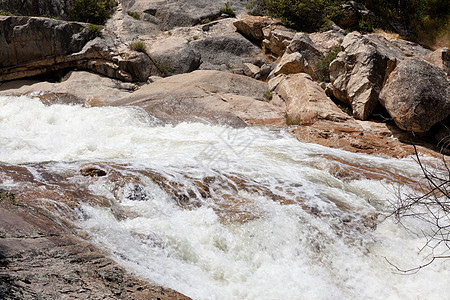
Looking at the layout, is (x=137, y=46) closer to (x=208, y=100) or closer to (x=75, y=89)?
(x=75, y=89)

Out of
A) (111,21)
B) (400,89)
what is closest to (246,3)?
(111,21)

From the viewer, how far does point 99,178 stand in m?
4.49

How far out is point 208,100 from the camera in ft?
32.5

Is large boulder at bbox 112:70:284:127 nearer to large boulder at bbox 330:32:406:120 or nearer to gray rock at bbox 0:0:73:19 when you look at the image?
large boulder at bbox 330:32:406:120

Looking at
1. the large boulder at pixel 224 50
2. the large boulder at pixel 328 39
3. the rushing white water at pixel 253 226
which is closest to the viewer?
the rushing white water at pixel 253 226

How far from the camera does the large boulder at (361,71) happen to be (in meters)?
9.15

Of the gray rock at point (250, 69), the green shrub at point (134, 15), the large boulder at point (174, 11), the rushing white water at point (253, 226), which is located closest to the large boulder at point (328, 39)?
the gray rock at point (250, 69)

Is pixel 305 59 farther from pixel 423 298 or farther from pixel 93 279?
pixel 93 279

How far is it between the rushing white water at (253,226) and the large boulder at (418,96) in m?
1.48

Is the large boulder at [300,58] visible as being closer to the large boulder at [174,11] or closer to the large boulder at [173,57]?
the large boulder at [173,57]

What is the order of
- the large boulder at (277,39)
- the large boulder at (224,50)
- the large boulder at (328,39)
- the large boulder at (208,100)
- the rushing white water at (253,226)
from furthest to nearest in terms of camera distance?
the large boulder at (224,50), the large boulder at (277,39), the large boulder at (328,39), the large boulder at (208,100), the rushing white water at (253,226)

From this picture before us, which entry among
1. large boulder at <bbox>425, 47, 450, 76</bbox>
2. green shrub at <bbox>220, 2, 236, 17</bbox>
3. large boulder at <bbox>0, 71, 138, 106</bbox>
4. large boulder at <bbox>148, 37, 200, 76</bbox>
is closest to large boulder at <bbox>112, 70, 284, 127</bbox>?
large boulder at <bbox>0, 71, 138, 106</bbox>

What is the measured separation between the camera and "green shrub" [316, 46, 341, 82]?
1150cm

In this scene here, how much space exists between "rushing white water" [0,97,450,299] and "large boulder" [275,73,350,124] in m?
2.44
